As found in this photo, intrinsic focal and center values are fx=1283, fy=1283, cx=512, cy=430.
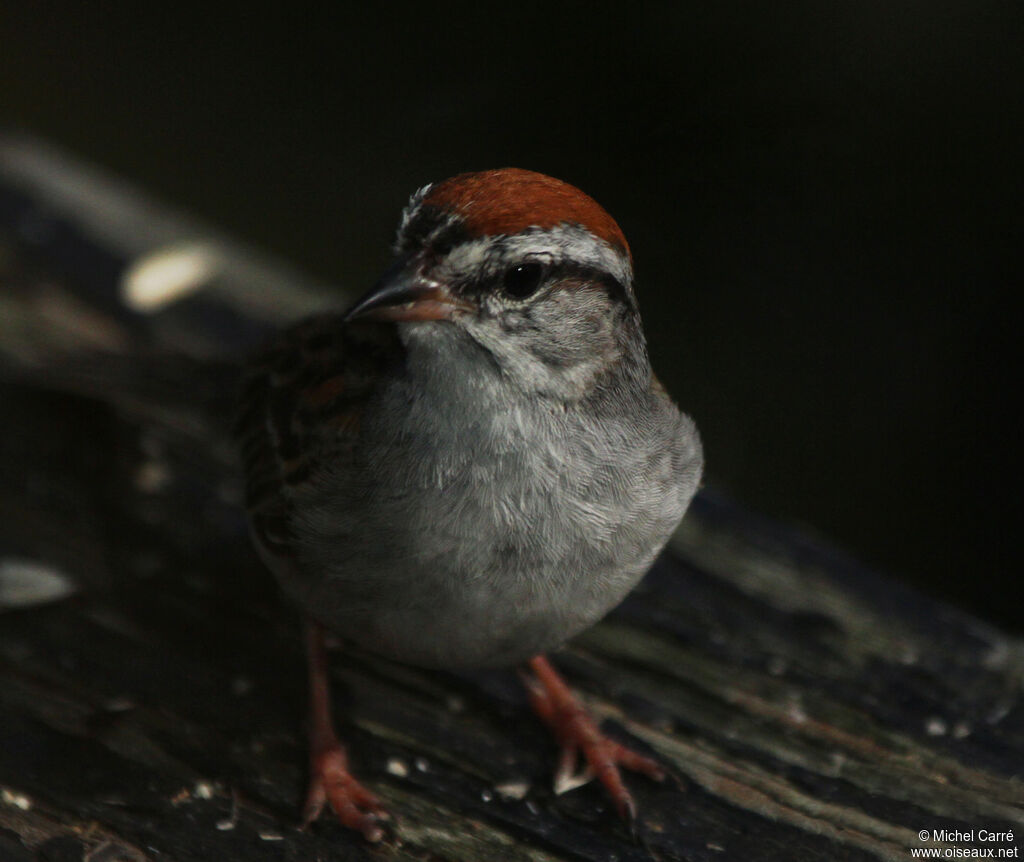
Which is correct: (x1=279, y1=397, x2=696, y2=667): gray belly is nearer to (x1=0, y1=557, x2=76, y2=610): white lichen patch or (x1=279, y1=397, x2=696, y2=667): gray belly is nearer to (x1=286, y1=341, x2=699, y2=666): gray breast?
(x1=286, y1=341, x2=699, y2=666): gray breast

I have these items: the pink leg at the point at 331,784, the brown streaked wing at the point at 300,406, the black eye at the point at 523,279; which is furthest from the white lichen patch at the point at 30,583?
the black eye at the point at 523,279

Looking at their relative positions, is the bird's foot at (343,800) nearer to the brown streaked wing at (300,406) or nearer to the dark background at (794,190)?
the brown streaked wing at (300,406)

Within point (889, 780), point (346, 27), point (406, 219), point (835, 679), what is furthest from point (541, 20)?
point (889, 780)

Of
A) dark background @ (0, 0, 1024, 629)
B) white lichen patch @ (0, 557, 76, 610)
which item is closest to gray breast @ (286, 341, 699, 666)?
white lichen patch @ (0, 557, 76, 610)

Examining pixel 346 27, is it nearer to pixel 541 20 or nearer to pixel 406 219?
pixel 541 20

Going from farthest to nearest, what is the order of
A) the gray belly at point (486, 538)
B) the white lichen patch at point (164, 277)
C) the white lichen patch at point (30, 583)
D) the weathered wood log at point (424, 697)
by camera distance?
the white lichen patch at point (164, 277) → the white lichen patch at point (30, 583) → the weathered wood log at point (424, 697) → the gray belly at point (486, 538)

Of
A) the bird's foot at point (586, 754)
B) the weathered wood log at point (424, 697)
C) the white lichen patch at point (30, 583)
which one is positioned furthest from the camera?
the white lichen patch at point (30, 583)
